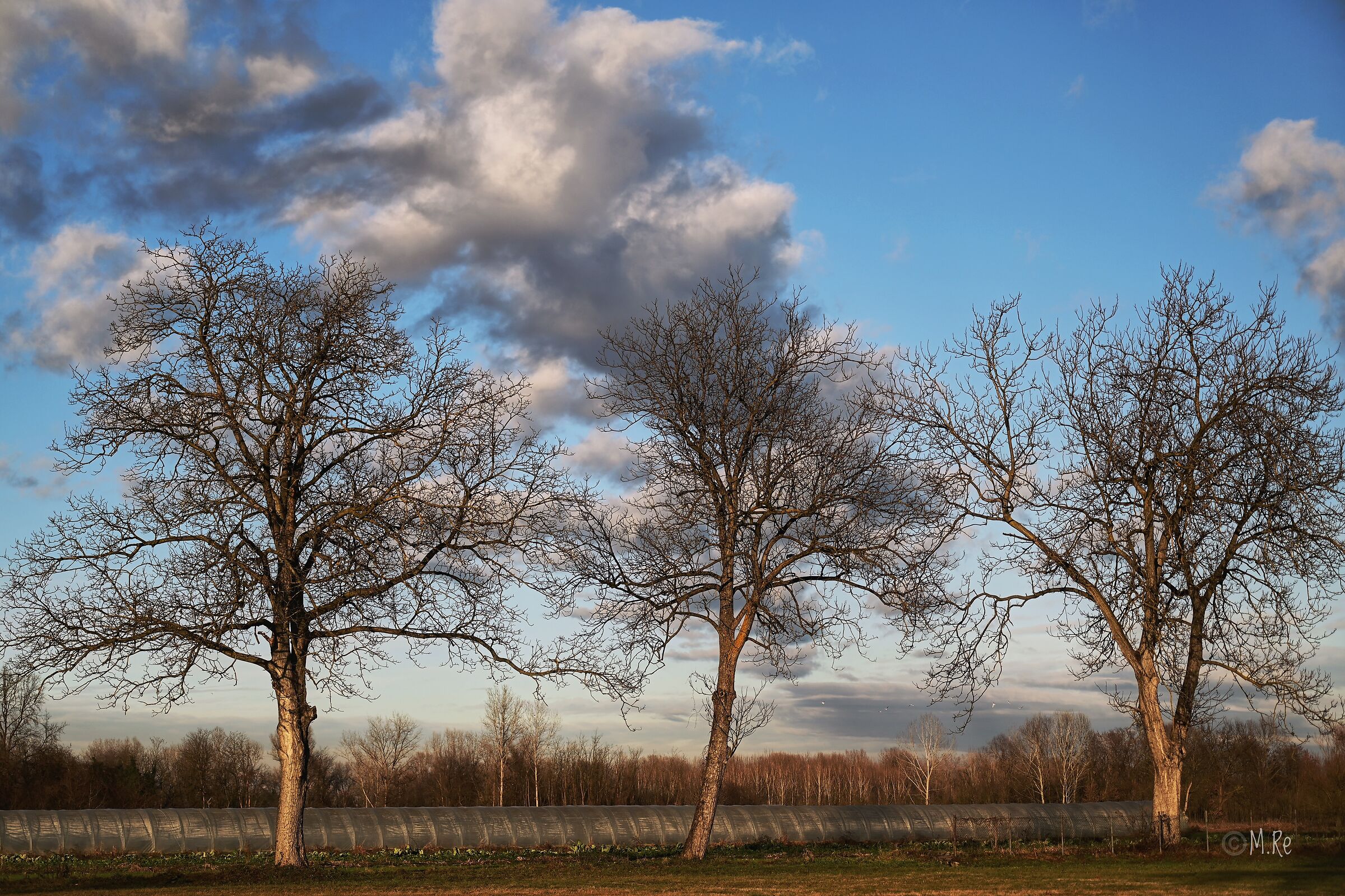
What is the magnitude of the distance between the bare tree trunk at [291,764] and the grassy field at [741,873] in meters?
0.57

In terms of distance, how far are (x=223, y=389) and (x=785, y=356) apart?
11.1 m

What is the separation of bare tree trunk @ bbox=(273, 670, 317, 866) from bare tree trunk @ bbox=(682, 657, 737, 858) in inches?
294

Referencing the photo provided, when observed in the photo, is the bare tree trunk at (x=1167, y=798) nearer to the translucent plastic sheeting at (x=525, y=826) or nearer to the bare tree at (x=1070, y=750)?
the translucent plastic sheeting at (x=525, y=826)

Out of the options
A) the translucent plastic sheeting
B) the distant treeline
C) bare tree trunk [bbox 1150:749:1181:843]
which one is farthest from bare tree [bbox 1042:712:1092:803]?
bare tree trunk [bbox 1150:749:1181:843]

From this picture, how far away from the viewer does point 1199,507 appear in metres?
22.2

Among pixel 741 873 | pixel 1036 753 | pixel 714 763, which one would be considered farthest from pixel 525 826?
pixel 1036 753

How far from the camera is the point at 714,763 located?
68.7 feet

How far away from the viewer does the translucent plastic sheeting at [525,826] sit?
3008cm

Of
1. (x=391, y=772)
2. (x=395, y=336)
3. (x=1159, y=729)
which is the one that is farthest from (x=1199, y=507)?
(x=391, y=772)

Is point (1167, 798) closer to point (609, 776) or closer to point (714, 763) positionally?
point (714, 763)

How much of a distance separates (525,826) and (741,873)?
18.6 m

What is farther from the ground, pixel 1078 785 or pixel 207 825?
pixel 207 825

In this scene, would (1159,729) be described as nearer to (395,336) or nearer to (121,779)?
(395,336)

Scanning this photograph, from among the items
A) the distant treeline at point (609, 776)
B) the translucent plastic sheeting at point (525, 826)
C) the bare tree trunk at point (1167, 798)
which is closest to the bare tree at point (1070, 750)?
the distant treeline at point (609, 776)
